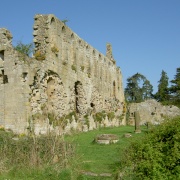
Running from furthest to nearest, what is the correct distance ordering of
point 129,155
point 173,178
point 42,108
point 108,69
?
point 108,69 → point 42,108 → point 129,155 → point 173,178

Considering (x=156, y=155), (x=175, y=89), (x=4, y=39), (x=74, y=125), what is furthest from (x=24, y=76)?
(x=175, y=89)

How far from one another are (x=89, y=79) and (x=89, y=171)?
1723 centimetres

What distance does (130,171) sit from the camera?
7824 millimetres

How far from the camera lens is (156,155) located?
25.7 feet

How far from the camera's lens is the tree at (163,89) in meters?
59.0

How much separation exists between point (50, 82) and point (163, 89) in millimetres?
43789

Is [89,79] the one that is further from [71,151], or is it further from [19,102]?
[71,151]

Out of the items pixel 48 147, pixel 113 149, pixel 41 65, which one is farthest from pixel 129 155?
pixel 41 65

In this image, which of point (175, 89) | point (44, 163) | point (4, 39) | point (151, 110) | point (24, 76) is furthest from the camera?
point (175, 89)

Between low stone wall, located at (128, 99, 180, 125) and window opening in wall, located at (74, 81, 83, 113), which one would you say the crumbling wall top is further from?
low stone wall, located at (128, 99, 180, 125)

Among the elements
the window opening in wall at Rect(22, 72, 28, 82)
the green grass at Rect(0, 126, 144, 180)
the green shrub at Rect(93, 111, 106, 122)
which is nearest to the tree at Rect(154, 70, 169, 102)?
the green shrub at Rect(93, 111, 106, 122)

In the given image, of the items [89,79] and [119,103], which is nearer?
[89,79]

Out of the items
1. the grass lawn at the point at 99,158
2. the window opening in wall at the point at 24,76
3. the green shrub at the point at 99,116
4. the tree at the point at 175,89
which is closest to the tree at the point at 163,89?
the tree at the point at 175,89

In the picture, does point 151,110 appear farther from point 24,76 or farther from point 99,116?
point 24,76
